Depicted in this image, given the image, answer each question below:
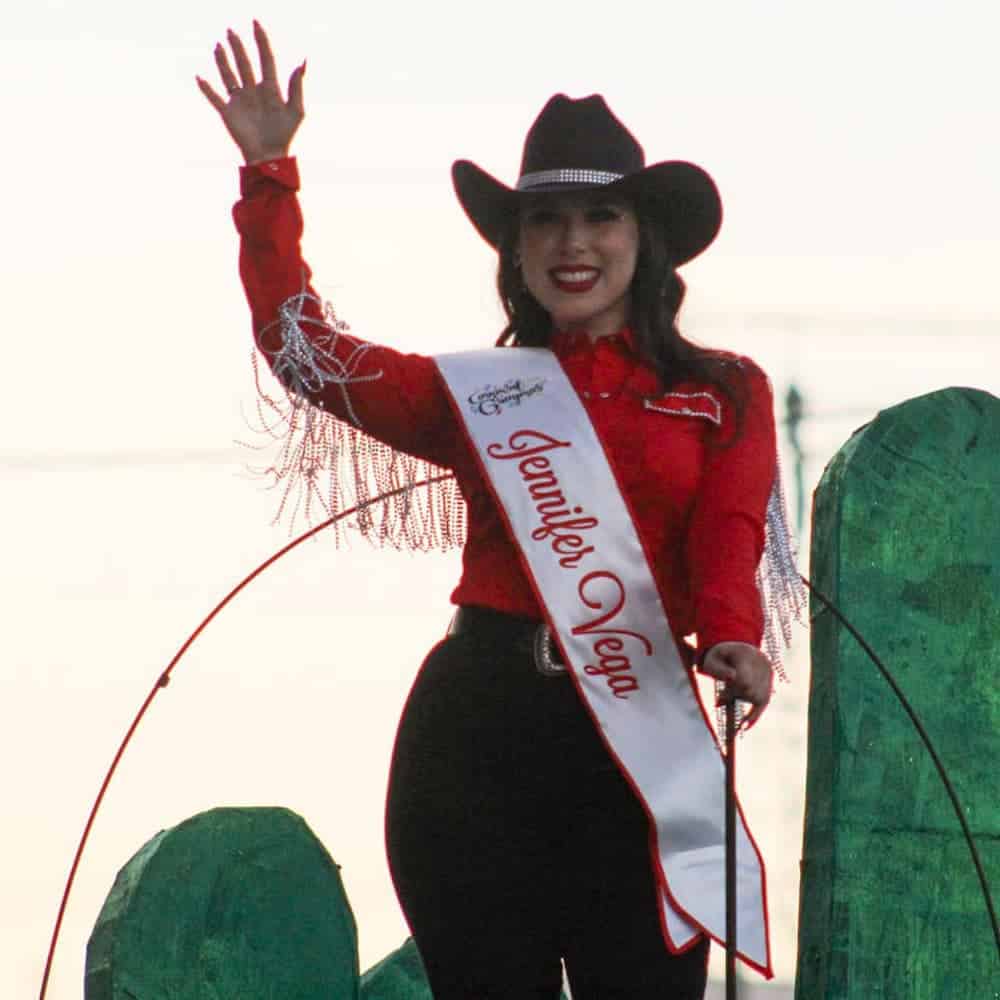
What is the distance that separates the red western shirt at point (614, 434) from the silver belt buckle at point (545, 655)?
4 centimetres

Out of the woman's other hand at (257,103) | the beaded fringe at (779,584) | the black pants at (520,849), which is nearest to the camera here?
the black pants at (520,849)

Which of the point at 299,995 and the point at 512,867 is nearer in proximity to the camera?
the point at 512,867

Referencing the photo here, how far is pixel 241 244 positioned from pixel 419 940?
1.11m

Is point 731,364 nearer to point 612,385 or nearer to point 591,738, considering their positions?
point 612,385

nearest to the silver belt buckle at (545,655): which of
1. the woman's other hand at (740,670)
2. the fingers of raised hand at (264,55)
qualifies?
the woman's other hand at (740,670)

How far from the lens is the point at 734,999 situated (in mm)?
4156

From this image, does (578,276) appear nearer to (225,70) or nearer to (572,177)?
(572,177)

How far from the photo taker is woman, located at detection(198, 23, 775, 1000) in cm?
430

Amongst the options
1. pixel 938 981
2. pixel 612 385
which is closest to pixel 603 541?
pixel 612 385

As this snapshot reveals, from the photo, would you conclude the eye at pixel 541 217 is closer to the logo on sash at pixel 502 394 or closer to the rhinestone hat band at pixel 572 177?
the rhinestone hat band at pixel 572 177

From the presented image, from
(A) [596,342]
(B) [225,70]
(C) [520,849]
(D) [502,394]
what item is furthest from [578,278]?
(C) [520,849]

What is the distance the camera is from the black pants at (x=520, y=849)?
14.1 feet

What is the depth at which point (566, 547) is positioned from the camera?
4.50 metres

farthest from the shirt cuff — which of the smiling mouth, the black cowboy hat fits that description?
the smiling mouth
